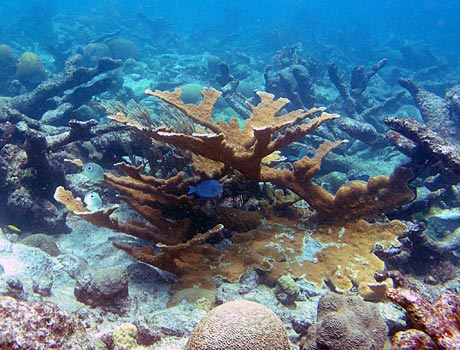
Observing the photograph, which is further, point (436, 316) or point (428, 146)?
point (428, 146)

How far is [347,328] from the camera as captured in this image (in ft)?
7.99

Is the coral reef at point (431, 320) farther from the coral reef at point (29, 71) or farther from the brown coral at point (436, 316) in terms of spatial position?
the coral reef at point (29, 71)

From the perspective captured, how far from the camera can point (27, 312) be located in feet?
5.73

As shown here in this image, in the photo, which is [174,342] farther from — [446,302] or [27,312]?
[446,302]

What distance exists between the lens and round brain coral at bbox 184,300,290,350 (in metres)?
2.22

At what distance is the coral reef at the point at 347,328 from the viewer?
2.39 m

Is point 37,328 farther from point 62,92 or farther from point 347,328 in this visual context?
point 62,92

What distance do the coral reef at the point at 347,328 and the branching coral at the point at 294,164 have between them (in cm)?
159

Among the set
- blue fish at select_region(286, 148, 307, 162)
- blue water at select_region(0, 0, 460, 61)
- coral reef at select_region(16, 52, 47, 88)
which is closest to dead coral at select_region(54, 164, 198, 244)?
blue fish at select_region(286, 148, 307, 162)

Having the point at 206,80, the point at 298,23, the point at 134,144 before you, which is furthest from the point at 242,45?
the point at 134,144

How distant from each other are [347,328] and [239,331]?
2.76 ft

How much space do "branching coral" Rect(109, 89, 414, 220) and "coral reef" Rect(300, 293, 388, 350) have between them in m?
1.59

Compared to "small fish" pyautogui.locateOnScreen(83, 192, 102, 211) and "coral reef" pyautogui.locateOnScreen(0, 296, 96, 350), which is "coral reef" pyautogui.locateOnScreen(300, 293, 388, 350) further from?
"small fish" pyautogui.locateOnScreen(83, 192, 102, 211)

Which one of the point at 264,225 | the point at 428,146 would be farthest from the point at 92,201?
the point at 428,146
